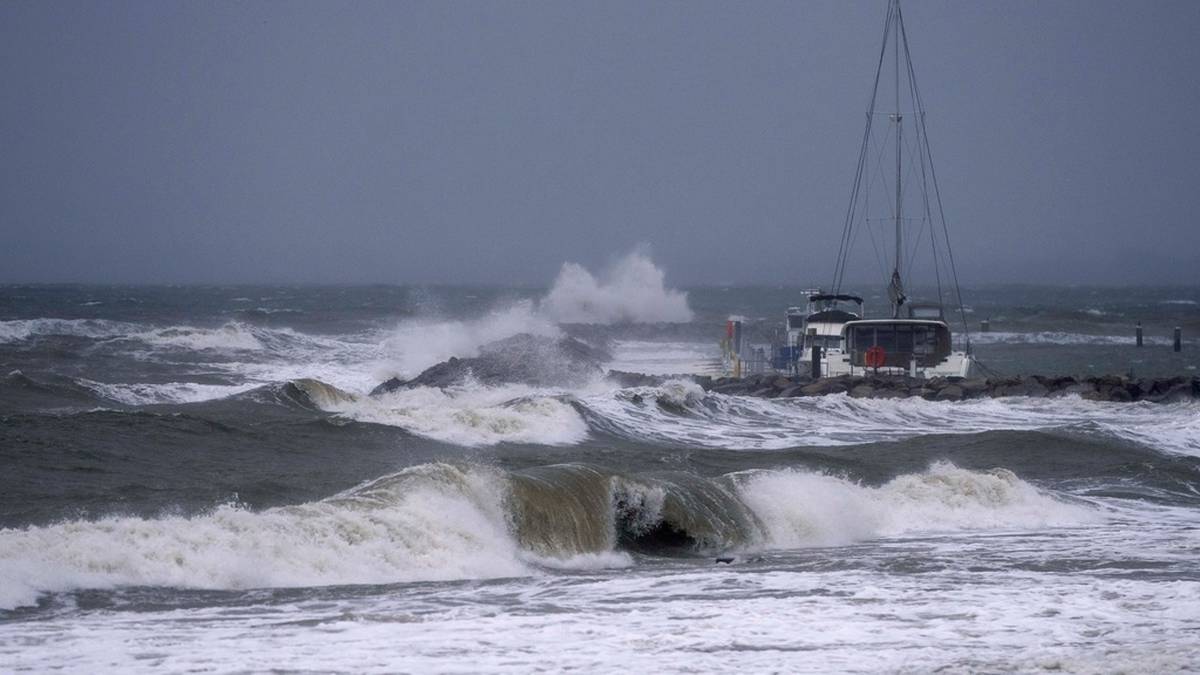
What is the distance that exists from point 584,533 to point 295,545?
9.78 feet

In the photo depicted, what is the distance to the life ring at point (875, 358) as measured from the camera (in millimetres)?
31719

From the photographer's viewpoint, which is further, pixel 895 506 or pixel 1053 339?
pixel 1053 339

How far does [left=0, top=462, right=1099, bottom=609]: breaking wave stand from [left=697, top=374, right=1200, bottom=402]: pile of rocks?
12070 mm

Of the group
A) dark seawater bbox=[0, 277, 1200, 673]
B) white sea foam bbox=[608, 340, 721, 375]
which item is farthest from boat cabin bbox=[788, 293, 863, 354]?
dark seawater bbox=[0, 277, 1200, 673]

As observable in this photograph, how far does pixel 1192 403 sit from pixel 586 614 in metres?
23.2

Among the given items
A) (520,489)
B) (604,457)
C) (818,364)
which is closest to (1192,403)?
(818,364)

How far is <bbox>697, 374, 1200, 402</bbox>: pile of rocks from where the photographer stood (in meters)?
29.7

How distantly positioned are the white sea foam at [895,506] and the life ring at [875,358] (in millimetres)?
13894

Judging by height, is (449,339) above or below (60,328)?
below

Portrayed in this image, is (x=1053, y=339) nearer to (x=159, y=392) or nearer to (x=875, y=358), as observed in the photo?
(x=875, y=358)

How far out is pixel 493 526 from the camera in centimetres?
1289

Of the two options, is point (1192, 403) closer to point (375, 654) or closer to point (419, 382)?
point (419, 382)

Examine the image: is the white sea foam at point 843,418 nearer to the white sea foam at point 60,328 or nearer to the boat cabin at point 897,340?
the boat cabin at point 897,340

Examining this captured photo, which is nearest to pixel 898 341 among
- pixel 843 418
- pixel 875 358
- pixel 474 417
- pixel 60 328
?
pixel 875 358
